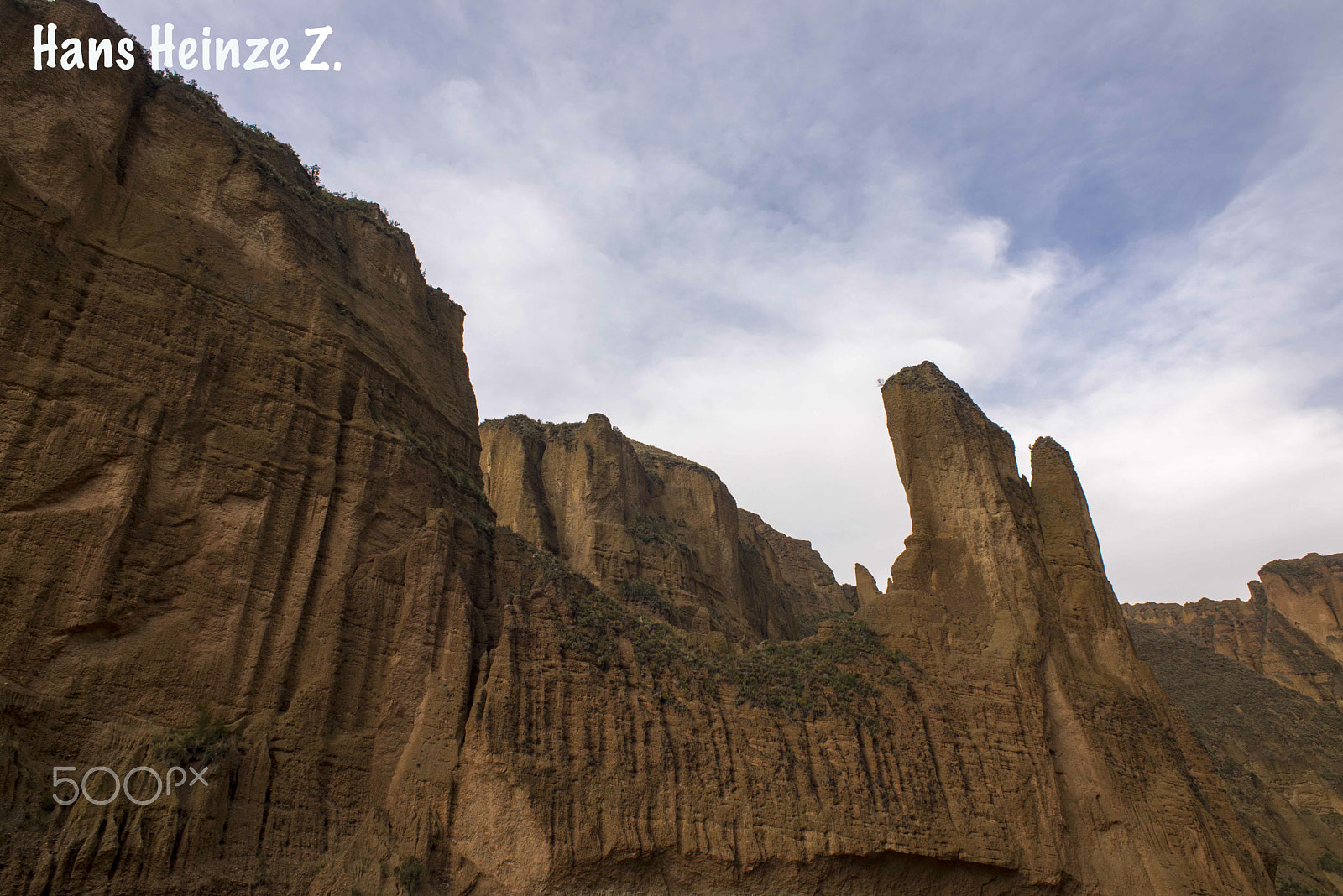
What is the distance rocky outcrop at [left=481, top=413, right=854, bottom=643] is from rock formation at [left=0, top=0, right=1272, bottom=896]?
1325 centimetres

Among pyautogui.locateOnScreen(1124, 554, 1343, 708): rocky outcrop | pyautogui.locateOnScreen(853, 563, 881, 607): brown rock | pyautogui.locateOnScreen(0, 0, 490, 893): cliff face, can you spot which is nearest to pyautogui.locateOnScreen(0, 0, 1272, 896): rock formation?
pyautogui.locateOnScreen(0, 0, 490, 893): cliff face

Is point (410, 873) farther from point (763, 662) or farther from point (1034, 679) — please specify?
point (1034, 679)

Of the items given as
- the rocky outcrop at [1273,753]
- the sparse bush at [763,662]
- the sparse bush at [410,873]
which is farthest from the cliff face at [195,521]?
the rocky outcrop at [1273,753]

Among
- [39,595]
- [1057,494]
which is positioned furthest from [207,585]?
[1057,494]

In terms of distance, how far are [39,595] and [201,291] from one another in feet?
22.2

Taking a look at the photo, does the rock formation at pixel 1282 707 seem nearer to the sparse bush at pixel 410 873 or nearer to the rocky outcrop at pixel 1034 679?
the rocky outcrop at pixel 1034 679

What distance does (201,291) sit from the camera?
58.0ft

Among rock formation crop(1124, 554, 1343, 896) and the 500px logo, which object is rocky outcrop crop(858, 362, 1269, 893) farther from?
the 500px logo

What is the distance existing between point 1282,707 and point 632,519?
34359 millimetres

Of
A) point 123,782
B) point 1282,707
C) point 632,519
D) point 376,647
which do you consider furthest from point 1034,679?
point 1282,707

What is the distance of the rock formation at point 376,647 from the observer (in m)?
14.3

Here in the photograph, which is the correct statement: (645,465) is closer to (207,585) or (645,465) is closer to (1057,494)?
(1057,494)

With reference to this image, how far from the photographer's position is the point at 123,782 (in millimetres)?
13508

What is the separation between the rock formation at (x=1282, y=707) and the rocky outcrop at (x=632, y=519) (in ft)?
71.2
